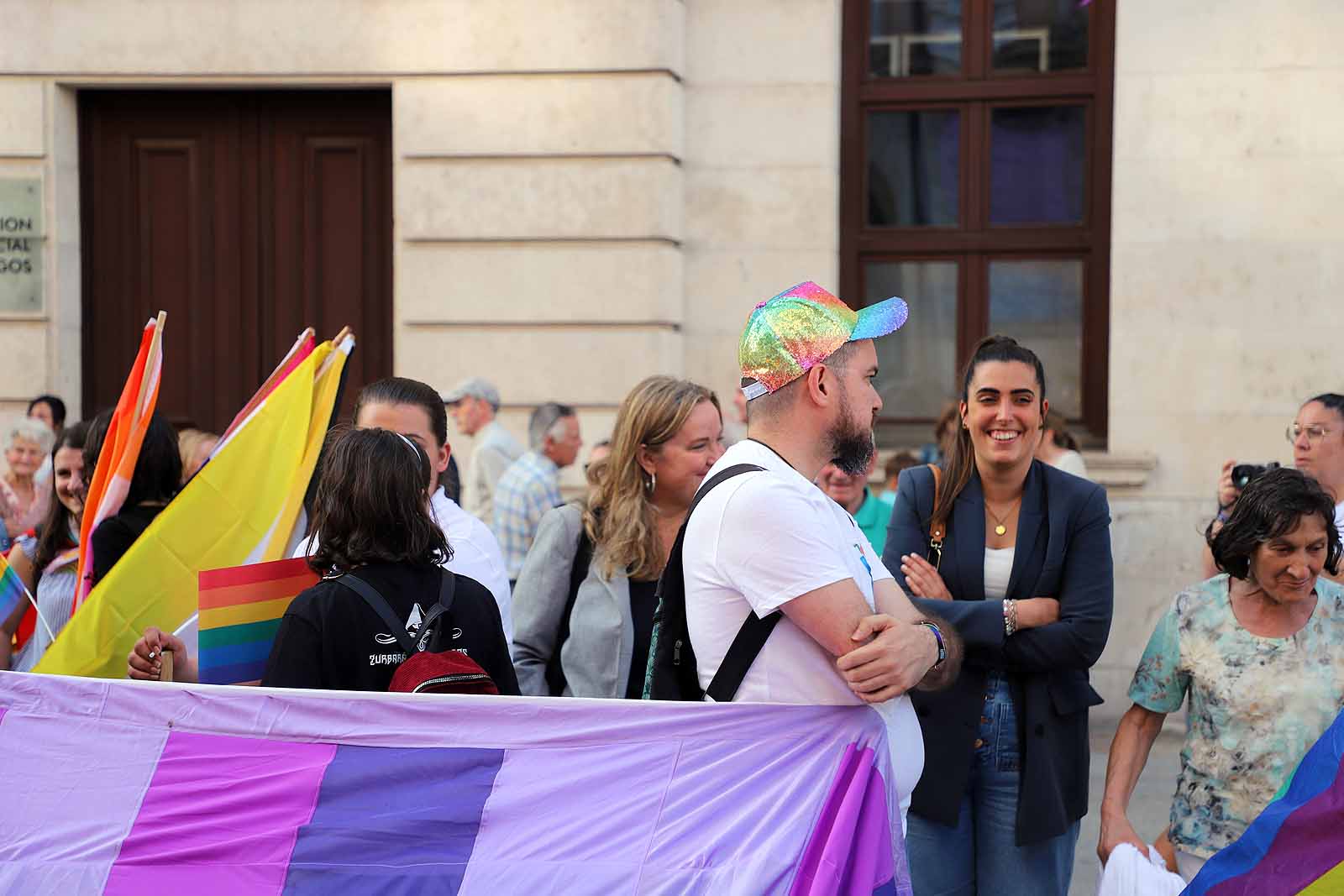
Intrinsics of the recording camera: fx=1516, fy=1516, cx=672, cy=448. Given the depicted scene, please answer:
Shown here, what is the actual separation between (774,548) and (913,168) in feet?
24.6

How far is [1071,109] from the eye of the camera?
9.86 meters

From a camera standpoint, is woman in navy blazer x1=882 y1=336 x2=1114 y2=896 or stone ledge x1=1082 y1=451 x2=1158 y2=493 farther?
stone ledge x1=1082 y1=451 x2=1158 y2=493

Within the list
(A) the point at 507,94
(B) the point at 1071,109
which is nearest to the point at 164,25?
(A) the point at 507,94

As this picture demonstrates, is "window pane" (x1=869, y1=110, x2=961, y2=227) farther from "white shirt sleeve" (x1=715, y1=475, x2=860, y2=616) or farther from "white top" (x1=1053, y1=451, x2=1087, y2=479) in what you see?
"white shirt sleeve" (x1=715, y1=475, x2=860, y2=616)

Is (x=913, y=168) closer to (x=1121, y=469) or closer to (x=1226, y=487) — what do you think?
(x=1121, y=469)

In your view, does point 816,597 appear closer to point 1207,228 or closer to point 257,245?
point 1207,228

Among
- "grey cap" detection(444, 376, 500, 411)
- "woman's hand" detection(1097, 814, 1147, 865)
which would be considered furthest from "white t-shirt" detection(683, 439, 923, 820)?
"grey cap" detection(444, 376, 500, 411)

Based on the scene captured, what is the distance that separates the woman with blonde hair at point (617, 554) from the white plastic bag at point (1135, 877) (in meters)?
1.51

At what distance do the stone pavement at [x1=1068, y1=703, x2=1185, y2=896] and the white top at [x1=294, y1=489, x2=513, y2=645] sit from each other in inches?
119

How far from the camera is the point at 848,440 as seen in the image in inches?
125

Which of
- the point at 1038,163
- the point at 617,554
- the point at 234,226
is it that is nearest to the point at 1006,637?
the point at 617,554

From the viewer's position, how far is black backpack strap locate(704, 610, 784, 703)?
3.02 metres

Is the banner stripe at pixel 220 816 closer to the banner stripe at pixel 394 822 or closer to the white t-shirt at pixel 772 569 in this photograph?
the banner stripe at pixel 394 822

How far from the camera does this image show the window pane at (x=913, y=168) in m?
9.95
